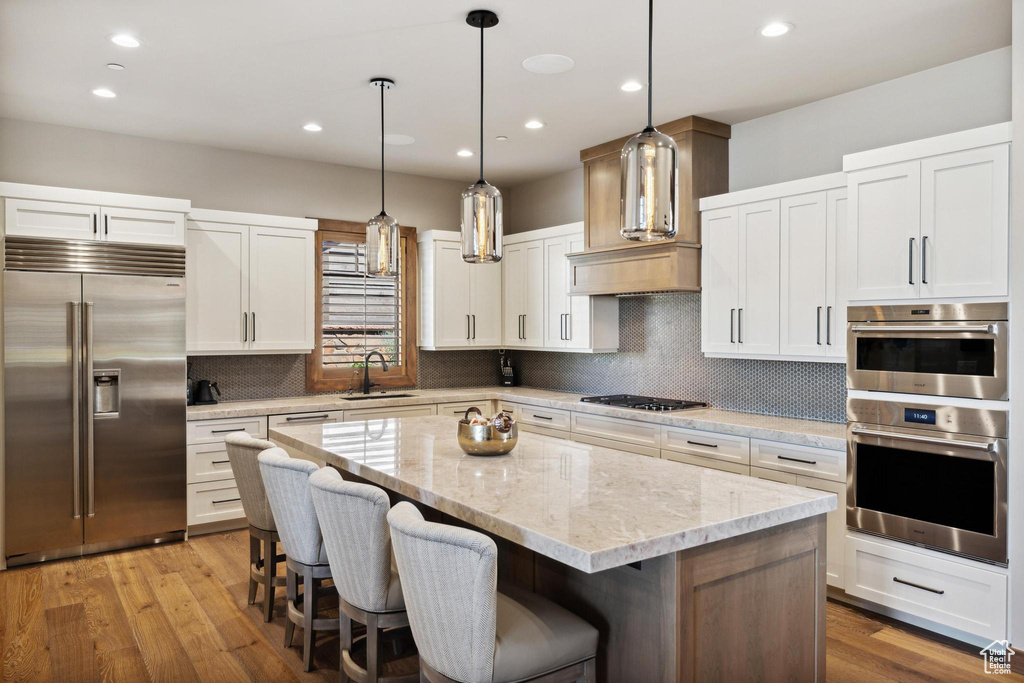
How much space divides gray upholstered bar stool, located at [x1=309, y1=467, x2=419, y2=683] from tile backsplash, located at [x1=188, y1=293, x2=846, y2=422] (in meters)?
2.82

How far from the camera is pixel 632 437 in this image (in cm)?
451

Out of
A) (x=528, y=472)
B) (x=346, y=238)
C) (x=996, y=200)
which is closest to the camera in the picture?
(x=528, y=472)

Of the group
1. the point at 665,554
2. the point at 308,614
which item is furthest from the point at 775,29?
the point at 308,614

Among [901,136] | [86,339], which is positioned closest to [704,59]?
[901,136]

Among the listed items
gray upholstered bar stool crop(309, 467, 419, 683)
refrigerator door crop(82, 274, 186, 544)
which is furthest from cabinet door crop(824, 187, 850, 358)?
refrigerator door crop(82, 274, 186, 544)

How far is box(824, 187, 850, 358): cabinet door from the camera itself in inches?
142

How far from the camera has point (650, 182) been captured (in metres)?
1.90

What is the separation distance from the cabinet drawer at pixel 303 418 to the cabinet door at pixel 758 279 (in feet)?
9.24

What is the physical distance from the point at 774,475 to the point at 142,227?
4.06 meters

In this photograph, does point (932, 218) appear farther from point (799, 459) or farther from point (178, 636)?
point (178, 636)

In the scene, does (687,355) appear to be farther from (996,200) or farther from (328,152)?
(328,152)

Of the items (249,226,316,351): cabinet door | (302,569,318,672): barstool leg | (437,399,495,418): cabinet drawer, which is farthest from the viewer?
(437,399,495,418): cabinet drawer

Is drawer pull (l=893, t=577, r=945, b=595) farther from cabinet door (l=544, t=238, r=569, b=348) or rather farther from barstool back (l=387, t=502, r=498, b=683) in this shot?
cabinet door (l=544, t=238, r=569, b=348)

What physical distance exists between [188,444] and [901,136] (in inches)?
181
